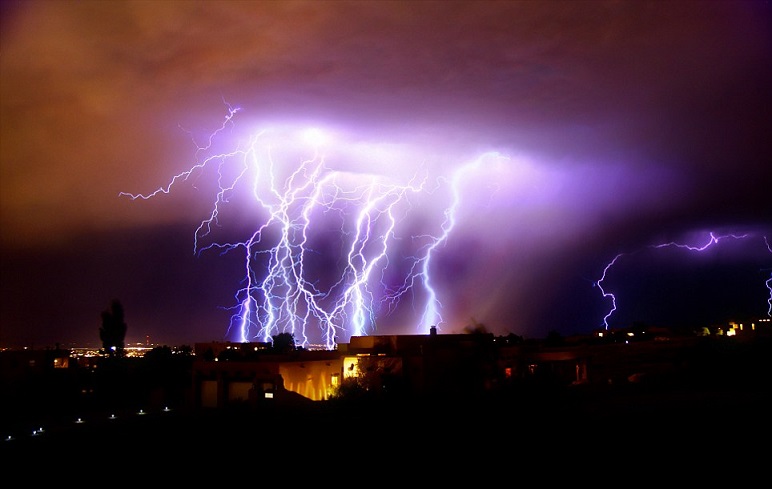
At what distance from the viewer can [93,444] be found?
39.2ft

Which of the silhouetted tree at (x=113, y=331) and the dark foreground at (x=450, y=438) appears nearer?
the dark foreground at (x=450, y=438)

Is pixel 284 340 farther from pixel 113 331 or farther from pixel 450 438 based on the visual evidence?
pixel 450 438

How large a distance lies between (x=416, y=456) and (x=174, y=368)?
1118 inches

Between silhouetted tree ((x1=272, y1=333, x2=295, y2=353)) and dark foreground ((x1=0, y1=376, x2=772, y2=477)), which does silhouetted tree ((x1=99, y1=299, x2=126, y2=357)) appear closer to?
silhouetted tree ((x1=272, y1=333, x2=295, y2=353))

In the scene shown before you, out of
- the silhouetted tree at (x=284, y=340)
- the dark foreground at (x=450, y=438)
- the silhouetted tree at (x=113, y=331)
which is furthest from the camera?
the silhouetted tree at (x=113, y=331)

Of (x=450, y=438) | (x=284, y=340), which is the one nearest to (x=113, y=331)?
(x=284, y=340)

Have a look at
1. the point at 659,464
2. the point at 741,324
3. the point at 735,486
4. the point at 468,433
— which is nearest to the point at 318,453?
the point at 468,433

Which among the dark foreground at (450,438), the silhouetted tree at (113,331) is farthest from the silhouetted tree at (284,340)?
the dark foreground at (450,438)

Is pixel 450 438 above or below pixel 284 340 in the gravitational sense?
below

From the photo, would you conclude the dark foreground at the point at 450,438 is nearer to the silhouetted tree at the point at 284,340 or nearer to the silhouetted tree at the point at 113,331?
the silhouetted tree at the point at 284,340

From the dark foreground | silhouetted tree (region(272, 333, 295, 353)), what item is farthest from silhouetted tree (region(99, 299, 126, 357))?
the dark foreground

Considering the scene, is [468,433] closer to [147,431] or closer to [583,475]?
[583,475]

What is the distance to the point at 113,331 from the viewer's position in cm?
4800

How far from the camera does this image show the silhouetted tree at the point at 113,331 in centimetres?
4794
